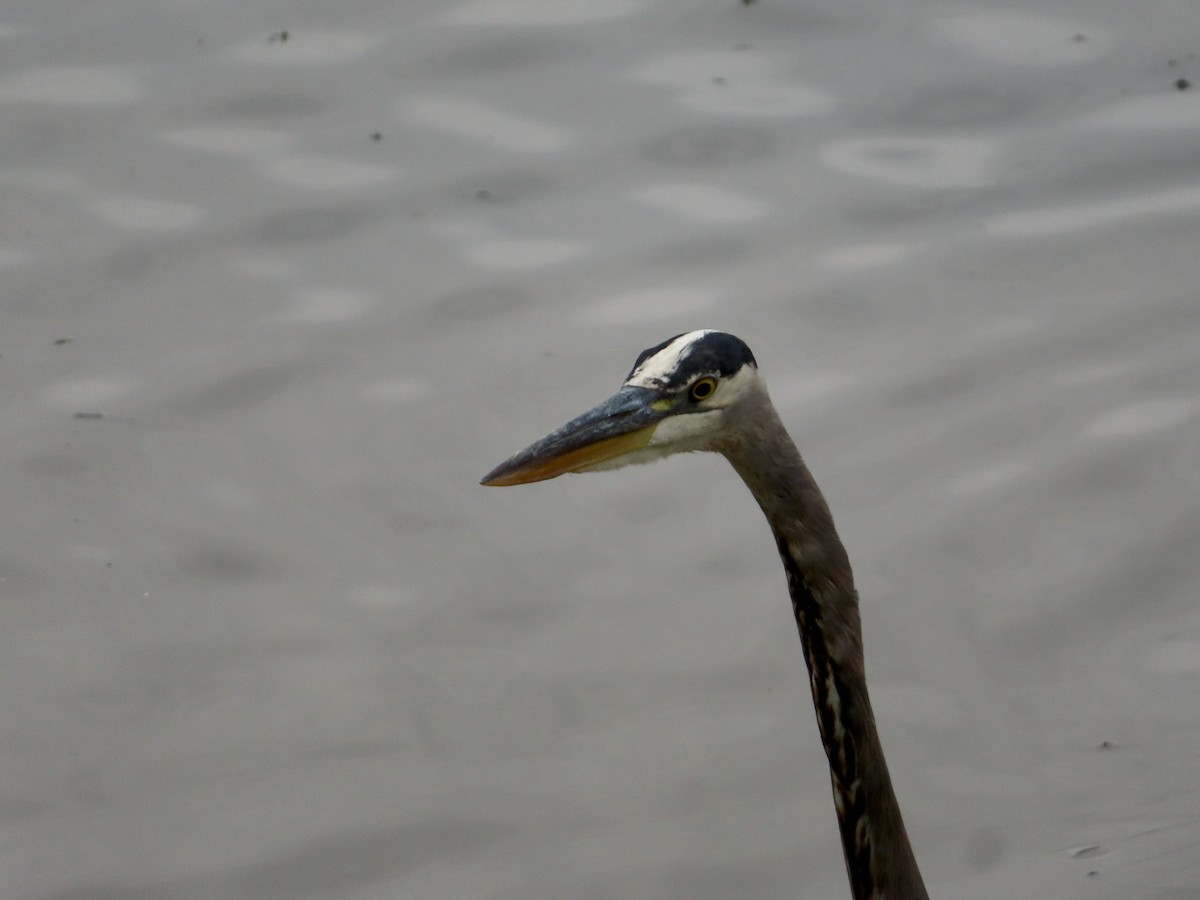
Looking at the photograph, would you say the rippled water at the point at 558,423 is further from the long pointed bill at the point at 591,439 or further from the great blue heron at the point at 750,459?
the long pointed bill at the point at 591,439

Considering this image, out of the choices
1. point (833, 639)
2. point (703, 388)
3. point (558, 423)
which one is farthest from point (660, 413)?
point (558, 423)

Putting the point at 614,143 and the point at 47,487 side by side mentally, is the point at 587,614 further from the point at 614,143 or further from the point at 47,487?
the point at 614,143

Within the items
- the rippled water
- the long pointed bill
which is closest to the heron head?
the long pointed bill

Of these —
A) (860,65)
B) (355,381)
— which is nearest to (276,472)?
(355,381)

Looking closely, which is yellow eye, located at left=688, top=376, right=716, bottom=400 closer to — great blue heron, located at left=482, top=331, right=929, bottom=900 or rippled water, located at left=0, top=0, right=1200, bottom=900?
great blue heron, located at left=482, top=331, right=929, bottom=900

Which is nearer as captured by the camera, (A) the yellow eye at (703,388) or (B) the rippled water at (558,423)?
(A) the yellow eye at (703,388)

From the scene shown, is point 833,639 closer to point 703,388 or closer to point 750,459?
point 750,459

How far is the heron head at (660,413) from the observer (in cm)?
280

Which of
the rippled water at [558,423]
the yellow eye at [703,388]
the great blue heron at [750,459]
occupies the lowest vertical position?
the rippled water at [558,423]

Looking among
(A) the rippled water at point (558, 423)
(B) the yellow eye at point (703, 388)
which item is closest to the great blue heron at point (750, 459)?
(B) the yellow eye at point (703, 388)

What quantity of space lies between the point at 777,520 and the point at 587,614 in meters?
1.46

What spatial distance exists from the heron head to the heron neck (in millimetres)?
73

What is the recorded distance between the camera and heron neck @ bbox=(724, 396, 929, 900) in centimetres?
283

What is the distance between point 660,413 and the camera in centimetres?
283
